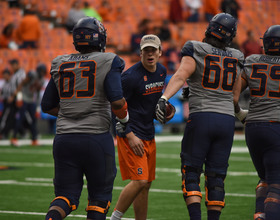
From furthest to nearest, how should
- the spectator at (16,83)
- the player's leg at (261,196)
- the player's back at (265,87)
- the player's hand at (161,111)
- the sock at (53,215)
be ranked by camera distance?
the spectator at (16,83), the player's leg at (261,196), the player's back at (265,87), the player's hand at (161,111), the sock at (53,215)

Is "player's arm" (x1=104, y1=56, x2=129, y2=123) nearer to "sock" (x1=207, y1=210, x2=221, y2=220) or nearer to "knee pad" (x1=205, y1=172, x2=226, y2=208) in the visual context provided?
"knee pad" (x1=205, y1=172, x2=226, y2=208)

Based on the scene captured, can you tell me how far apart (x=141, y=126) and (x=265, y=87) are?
1.32 metres

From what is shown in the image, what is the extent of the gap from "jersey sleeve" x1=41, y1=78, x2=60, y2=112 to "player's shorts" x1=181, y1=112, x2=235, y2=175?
1294 millimetres

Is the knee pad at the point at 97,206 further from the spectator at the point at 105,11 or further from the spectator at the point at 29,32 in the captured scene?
the spectator at the point at 105,11

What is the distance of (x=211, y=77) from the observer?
6.11m

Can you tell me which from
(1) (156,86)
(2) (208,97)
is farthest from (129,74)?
(2) (208,97)

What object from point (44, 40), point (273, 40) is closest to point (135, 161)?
point (273, 40)

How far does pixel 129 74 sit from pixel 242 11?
73.7 feet

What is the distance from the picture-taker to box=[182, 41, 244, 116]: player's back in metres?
6.11

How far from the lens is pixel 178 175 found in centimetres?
1109

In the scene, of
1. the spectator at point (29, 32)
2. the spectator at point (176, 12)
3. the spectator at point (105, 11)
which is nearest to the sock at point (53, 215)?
the spectator at point (29, 32)

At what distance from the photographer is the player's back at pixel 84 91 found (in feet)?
17.8

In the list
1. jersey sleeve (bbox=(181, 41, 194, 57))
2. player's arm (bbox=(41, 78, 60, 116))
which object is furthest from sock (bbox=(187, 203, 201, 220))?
player's arm (bbox=(41, 78, 60, 116))

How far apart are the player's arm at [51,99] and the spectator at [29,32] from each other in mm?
15297
